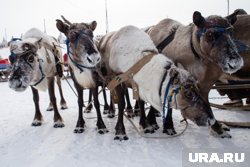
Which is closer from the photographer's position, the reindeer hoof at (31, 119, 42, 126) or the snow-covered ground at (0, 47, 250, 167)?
the snow-covered ground at (0, 47, 250, 167)

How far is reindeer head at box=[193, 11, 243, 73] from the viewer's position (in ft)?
12.4

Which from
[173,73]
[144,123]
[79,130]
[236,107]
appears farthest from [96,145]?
[236,107]

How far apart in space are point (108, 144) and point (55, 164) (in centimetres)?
100

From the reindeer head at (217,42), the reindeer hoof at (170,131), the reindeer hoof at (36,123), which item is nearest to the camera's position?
the reindeer head at (217,42)

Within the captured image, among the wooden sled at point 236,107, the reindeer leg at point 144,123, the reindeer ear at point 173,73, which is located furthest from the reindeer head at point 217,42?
the wooden sled at point 236,107

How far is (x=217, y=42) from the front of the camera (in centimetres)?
396

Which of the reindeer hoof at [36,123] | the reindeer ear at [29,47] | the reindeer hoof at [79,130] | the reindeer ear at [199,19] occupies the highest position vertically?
the reindeer ear at [199,19]

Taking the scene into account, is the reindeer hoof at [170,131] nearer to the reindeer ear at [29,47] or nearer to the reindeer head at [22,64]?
the reindeer head at [22,64]

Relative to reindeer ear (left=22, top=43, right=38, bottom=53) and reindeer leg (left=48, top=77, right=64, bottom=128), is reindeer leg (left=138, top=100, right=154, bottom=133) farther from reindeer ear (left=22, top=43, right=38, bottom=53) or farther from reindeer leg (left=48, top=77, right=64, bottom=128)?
reindeer ear (left=22, top=43, right=38, bottom=53)

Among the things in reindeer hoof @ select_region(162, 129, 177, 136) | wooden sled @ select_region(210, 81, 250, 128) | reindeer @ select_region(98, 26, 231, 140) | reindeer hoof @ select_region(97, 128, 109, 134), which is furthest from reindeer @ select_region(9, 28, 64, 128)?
wooden sled @ select_region(210, 81, 250, 128)

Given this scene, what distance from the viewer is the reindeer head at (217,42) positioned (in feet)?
12.4

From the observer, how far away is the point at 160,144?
4.40 m

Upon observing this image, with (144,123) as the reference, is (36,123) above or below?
below

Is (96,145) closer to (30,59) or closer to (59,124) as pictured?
(59,124)
